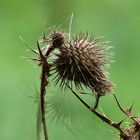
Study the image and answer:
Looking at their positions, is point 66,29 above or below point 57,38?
above

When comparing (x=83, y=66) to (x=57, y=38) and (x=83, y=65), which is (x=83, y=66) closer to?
(x=83, y=65)

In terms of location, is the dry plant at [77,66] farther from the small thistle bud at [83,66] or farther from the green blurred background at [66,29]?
the green blurred background at [66,29]

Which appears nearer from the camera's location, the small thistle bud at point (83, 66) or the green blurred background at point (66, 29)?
the small thistle bud at point (83, 66)

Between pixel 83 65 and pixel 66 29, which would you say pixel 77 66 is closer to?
pixel 83 65

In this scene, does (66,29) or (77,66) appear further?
(66,29)

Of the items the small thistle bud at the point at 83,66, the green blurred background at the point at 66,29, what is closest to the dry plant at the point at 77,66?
the small thistle bud at the point at 83,66

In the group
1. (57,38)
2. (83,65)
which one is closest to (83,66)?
(83,65)

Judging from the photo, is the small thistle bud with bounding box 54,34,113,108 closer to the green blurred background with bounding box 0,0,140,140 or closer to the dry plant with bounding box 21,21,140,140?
the dry plant with bounding box 21,21,140,140
